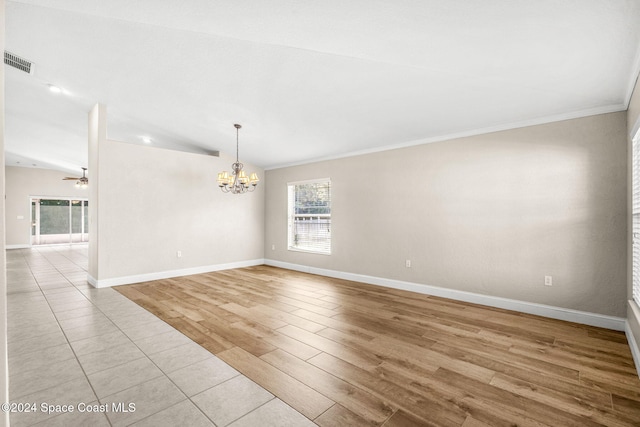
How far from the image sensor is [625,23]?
191cm

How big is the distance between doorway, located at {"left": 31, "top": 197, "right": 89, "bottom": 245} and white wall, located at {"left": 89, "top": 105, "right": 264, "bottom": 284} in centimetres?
882

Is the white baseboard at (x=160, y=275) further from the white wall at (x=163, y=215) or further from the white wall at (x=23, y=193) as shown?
the white wall at (x=23, y=193)

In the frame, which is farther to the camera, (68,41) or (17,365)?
(68,41)

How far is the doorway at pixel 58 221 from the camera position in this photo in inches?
432

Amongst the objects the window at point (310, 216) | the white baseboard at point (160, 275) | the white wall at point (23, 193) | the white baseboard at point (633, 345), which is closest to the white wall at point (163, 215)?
the white baseboard at point (160, 275)

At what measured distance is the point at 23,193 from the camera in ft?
34.4

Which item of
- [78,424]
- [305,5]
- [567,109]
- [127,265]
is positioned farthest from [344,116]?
[127,265]

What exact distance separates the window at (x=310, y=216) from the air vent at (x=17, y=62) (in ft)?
14.8

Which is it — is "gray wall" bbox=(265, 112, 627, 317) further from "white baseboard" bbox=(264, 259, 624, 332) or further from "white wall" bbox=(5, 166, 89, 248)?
"white wall" bbox=(5, 166, 89, 248)

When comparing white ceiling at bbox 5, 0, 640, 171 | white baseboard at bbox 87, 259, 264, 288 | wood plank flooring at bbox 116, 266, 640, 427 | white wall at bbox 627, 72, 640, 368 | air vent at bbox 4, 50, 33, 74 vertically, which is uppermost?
air vent at bbox 4, 50, 33, 74

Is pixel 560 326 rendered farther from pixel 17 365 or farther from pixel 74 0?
pixel 74 0

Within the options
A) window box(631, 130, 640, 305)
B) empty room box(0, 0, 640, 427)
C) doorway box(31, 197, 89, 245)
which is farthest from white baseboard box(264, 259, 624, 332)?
doorway box(31, 197, 89, 245)

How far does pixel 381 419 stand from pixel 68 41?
473 cm

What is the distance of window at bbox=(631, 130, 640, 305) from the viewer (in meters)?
2.60
